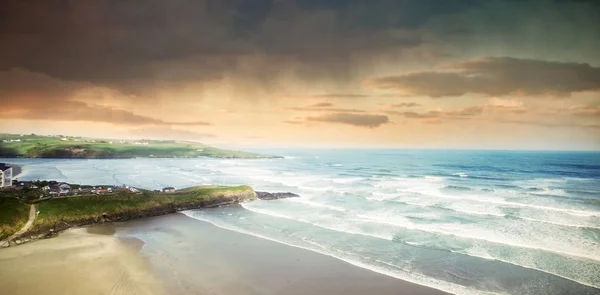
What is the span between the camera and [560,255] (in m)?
23.1

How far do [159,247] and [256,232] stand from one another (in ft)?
Result: 26.4

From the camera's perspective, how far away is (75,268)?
20.5 meters

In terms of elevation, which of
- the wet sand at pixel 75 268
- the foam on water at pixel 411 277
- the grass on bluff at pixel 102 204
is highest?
the grass on bluff at pixel 102 204

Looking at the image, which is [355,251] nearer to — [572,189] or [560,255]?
[560,255]

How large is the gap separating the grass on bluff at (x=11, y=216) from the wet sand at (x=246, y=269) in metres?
6.95

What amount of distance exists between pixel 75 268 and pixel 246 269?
10002 mm

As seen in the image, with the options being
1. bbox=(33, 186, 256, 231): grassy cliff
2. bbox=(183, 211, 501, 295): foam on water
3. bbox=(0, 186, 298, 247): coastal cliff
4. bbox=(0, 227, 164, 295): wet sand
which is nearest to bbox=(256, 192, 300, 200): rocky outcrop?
bbox=(0, 186, 298, 247): coastal cliff

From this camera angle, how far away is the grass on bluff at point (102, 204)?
30.2m

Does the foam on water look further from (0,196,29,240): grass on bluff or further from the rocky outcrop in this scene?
the rocky outcrop

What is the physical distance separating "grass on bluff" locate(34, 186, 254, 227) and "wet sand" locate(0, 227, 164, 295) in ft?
14.7

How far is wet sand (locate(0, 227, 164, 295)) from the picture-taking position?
17547 mm

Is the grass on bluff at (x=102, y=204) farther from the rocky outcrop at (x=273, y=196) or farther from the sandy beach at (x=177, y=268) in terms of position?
the rocky outcrop at (x=273, y=196)

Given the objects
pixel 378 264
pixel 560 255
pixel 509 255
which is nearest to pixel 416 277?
pixel 378 264

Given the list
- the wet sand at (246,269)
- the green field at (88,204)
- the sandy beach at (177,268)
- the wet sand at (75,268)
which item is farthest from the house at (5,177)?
the wet sand at (246,269)
